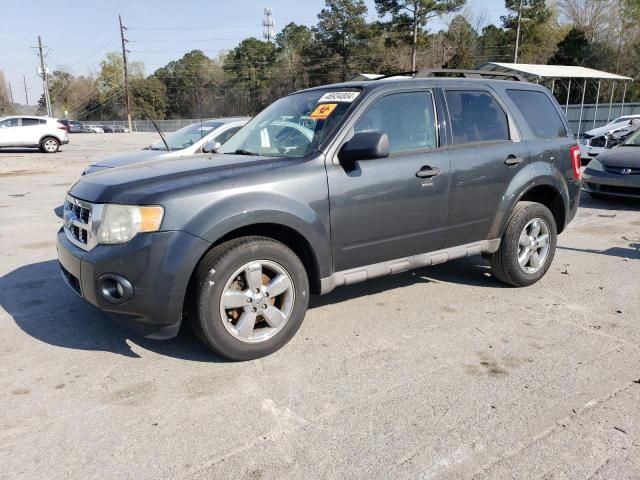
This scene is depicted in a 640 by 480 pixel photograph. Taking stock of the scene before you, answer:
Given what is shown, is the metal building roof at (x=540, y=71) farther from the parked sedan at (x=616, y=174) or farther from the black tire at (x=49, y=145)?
the black tire at (x=49, y=145)

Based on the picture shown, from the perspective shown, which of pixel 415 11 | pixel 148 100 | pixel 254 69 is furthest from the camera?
pixel 148 100

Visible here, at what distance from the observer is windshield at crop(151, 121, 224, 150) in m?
8.65

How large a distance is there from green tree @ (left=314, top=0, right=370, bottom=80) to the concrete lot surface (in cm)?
5239

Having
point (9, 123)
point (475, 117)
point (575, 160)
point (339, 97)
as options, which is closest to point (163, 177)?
point (339, 97)

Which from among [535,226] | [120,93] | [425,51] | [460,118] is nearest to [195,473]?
[460,118]

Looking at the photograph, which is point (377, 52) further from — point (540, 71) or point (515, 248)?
point (515, 248)

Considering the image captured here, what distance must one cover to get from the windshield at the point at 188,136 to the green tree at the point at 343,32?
47.2m

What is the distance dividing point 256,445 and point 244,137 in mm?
2784

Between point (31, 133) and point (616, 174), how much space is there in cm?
2308

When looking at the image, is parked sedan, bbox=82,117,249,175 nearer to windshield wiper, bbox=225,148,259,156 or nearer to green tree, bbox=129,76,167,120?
windshield wiper, bbox=225,148,259,156

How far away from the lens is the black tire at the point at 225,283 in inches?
125

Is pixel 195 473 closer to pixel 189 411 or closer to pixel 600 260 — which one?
pixel 189 411

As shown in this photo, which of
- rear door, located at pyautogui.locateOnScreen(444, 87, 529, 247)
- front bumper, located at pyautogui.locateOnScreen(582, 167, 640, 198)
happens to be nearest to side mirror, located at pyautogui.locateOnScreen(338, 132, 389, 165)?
rear door, located at pyautogui.locateOnScreen(444, 87, 529, 247)

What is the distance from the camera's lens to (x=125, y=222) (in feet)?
10.2
